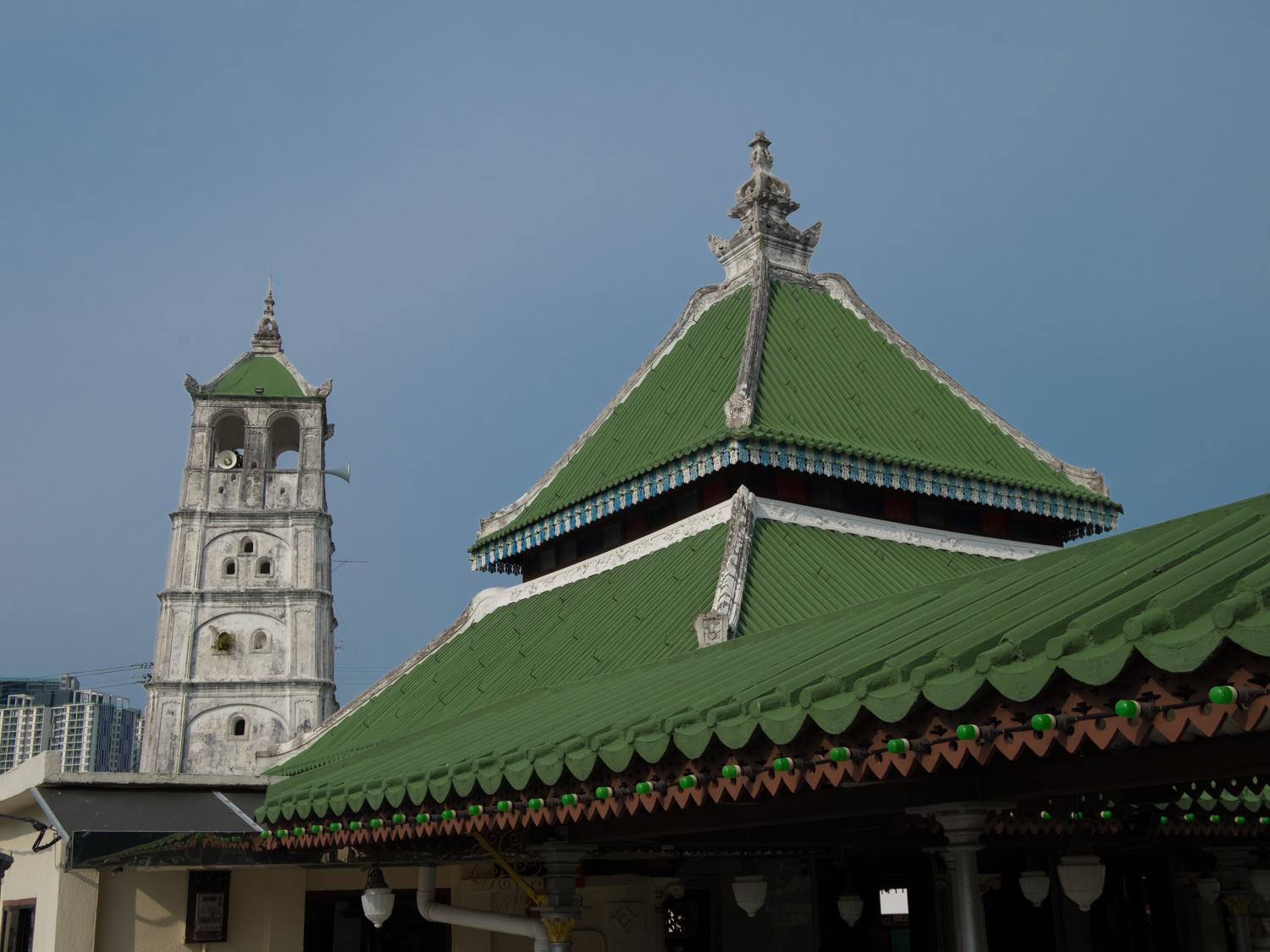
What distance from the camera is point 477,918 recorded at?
10.4 m

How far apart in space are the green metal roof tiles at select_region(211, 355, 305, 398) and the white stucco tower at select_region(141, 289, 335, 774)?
0.08 m

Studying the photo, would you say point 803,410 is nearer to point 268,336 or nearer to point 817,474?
point 817,474

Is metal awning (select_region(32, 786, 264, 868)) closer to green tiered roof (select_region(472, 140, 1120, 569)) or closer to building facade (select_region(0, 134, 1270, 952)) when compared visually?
building facade (select_region(0, 134, 1270, 952))

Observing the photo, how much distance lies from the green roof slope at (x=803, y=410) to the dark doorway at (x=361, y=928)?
6051mm

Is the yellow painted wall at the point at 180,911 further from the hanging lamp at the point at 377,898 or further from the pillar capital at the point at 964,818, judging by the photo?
the pillar capital at the point at 964,818

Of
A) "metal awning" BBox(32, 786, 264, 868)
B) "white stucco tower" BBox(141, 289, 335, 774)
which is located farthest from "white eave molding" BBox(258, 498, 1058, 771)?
"white stucco tower" BBox(141, 289, 335, 774)

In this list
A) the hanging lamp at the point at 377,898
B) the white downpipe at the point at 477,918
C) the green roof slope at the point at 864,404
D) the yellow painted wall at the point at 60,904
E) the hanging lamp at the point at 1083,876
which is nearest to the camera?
the hanging lamp at the point at 1083,876

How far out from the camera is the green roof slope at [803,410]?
16922 millimetres

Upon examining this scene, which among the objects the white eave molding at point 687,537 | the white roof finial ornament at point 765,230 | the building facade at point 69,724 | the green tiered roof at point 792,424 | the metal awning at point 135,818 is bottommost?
the metal awning at point 135,818

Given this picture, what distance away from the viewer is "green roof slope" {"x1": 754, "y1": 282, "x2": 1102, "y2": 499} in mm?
16906

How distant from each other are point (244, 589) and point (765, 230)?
45.5m

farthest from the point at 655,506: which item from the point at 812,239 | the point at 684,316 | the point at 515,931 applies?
the point at 515,931

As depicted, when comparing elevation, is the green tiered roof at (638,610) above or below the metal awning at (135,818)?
above

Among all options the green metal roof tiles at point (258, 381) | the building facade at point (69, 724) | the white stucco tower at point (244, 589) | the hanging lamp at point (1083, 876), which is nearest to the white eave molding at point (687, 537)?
the hanging lamp at point (1083, 876)
